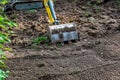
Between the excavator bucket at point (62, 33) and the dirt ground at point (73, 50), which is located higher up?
the excavator bucket at point (62, 33)

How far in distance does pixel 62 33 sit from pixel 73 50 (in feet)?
1.29

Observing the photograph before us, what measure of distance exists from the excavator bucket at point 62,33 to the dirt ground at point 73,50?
0.13 m

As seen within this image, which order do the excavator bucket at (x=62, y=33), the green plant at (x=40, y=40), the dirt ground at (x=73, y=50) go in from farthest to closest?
1. the green plant at (x=40, y=40)
2. the excavator bucket at (x=62, y=33)
3. the dirt ground at (x=73, y=50)

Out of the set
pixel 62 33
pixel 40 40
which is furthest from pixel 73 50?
pixel 40 40

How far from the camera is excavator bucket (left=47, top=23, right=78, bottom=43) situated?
480cm

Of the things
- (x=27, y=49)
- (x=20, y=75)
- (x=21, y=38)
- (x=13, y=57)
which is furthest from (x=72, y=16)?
(x=20, y=75)

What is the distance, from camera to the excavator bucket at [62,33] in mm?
4805

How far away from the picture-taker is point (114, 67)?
12.7 ft

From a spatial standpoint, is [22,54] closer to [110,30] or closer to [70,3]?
[110,30]

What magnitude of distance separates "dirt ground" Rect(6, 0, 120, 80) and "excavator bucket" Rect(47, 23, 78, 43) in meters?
0.13

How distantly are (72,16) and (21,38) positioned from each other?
60.9 inches

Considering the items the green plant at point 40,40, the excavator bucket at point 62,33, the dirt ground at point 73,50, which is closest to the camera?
the dirt ground at point 73,50

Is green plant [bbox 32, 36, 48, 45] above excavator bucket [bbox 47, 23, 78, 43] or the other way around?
the other way around

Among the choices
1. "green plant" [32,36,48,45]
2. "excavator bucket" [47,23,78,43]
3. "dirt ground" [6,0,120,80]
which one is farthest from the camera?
"green plant" [32,36,48,45]
